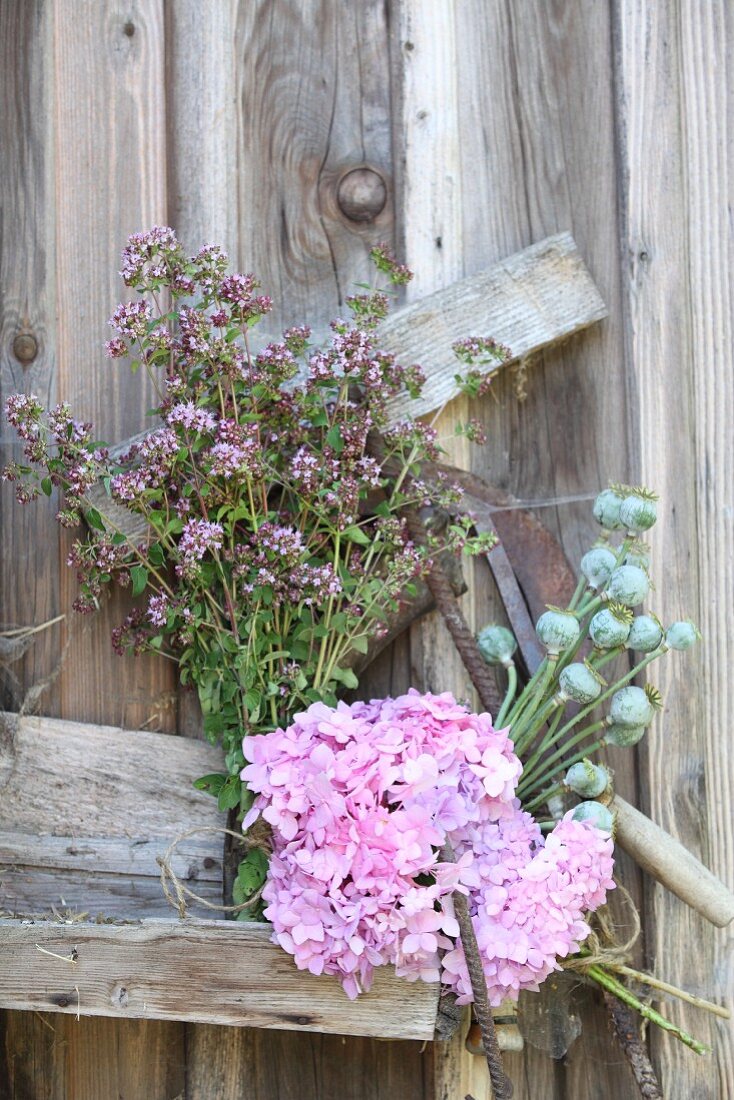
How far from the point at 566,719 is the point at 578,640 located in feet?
0.58

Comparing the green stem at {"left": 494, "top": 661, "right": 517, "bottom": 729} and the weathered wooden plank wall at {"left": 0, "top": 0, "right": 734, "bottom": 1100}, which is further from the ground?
the weathered wooden plank wall at {"left": 0, "top": 0, "right": 734, "bottom": 1100}

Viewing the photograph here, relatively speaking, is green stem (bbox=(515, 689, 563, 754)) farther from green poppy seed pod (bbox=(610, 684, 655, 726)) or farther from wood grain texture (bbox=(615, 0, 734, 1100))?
wood grain texture (bbox=(615, 0, 734, 1100))

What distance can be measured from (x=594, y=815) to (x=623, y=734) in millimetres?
104

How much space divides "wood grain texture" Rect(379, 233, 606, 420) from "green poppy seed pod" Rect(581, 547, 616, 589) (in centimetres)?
29

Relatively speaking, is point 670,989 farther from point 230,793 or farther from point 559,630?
point 230,793

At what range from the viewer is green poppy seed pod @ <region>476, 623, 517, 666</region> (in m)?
1.33

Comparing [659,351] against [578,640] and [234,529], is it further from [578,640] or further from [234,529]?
[234,529]

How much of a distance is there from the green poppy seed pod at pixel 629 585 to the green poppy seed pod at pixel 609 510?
0.09 m

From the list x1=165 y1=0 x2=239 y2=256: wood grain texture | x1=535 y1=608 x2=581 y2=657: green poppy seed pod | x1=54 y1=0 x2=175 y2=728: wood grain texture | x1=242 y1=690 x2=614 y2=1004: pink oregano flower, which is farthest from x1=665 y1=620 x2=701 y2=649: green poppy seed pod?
x1=165 y1=0 x2=239 y2=256: wood grain texture

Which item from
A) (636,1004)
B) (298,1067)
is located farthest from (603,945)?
(298,1067)

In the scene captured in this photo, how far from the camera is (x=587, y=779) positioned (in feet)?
3.84

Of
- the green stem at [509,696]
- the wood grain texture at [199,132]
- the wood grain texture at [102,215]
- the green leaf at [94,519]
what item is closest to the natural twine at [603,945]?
the green stem at [509,696]

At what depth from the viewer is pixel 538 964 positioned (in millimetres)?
1077

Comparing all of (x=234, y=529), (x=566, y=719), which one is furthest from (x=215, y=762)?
(x=566, y=719)
